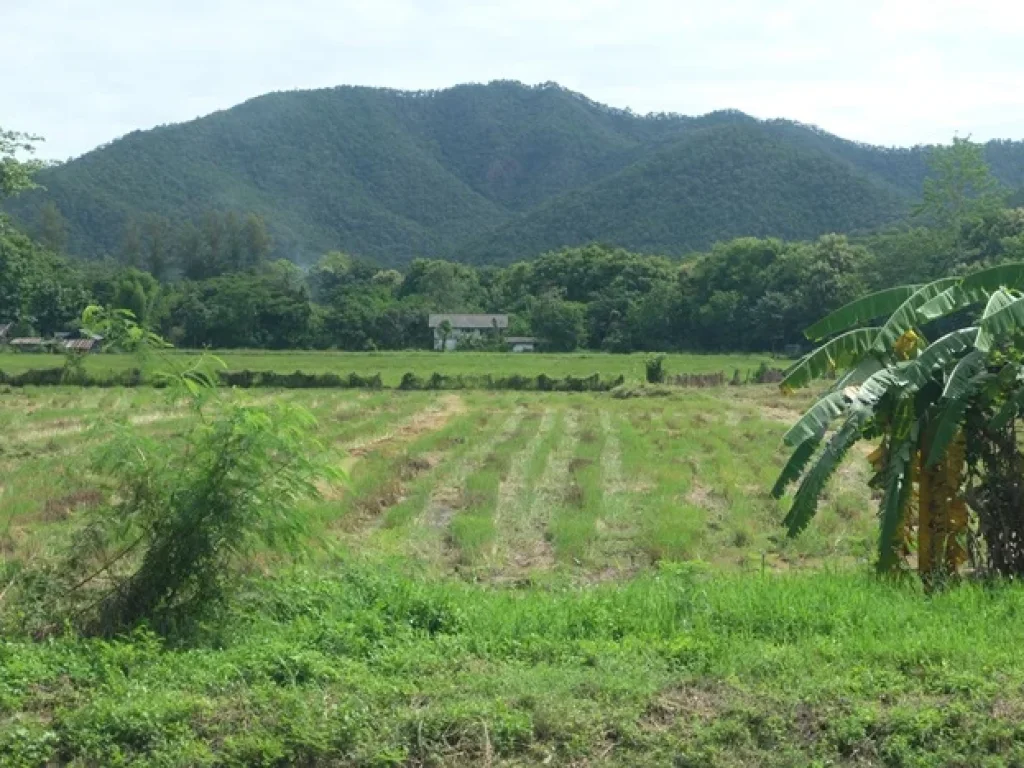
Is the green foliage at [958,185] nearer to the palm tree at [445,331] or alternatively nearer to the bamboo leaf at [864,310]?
the palm tree at [445,331]

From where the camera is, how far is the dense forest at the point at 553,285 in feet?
164

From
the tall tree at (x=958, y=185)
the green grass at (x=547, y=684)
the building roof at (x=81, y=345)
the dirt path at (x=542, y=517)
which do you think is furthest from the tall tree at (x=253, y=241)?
the green grass at (x=547, y=684)

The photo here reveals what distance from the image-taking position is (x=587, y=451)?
70.3 ft

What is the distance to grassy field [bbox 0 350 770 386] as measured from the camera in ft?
155

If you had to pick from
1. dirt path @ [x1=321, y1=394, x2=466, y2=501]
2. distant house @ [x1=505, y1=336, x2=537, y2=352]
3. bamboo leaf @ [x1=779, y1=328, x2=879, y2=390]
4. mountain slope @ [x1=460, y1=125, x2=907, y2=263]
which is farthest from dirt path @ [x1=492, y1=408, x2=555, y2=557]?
mountain slope @ [x1=460, y1=125, x2=907, y2=263]

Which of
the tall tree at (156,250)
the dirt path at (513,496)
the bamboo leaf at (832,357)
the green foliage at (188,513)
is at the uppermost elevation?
the tall tree at (156,250)

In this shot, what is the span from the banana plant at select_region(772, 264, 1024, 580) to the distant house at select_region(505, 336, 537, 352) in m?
65.7

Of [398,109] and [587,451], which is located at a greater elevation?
[398,109]

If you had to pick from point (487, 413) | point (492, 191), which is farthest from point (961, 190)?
point (492, 191)

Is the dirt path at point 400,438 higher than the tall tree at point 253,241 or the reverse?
the reverse

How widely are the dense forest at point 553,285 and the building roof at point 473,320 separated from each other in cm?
84

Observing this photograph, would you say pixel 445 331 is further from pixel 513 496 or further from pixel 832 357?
pixel 832 357

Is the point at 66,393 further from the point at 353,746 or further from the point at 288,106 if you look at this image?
the point at 288,106

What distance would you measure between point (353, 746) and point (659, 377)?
40316 mm
